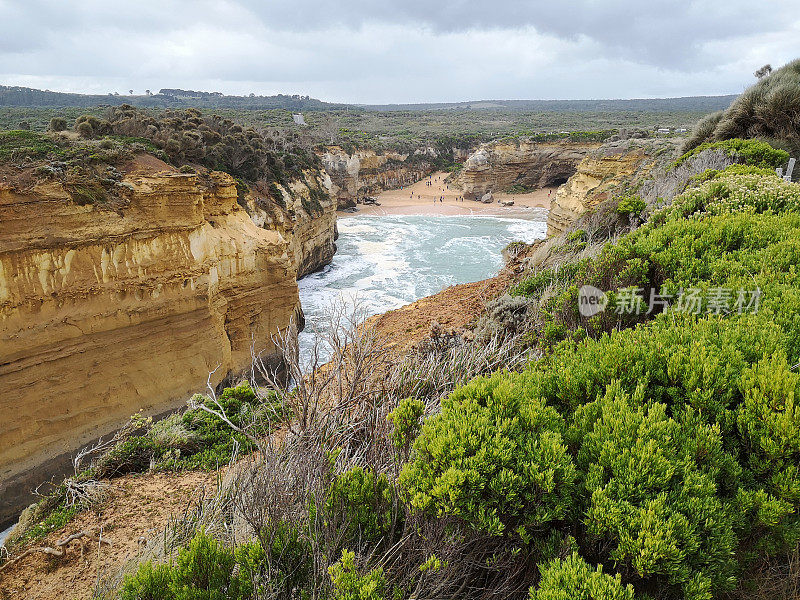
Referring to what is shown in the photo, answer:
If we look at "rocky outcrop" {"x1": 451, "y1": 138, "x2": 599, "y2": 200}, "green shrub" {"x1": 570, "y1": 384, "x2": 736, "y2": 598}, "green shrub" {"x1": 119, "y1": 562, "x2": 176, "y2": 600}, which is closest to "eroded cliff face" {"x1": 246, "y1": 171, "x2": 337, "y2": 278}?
"green shrub" {"x1": 119, "y1": 562, "x2": 176, "y2": 600}

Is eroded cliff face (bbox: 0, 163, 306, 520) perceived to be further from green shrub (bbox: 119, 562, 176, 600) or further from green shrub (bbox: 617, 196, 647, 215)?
green shrub (bbox: 617, 196, 647, 215)

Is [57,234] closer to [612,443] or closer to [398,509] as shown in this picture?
[398,509]

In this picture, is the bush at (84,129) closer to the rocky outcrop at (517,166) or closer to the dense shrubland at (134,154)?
the dense shrubland at (134,154)

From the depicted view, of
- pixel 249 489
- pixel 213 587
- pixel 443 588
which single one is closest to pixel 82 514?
pixel 249 489

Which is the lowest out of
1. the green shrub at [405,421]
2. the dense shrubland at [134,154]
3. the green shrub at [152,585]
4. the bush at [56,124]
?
the green shrub at [152,585]

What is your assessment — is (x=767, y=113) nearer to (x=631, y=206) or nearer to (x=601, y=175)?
(x=631, y=206)

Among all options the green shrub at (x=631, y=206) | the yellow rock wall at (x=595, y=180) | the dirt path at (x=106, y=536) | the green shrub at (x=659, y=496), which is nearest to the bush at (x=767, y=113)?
the yellow rock wall at (x=595, y=180)
